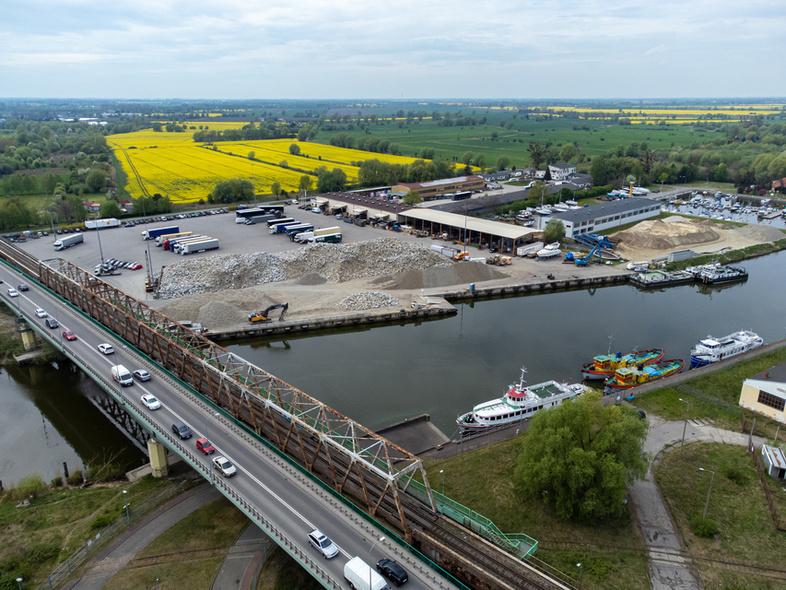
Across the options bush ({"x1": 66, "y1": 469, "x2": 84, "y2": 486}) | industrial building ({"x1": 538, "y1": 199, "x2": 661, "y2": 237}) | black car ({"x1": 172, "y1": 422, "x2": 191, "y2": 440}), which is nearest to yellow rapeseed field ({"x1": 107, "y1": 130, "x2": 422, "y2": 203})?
industrial building ({"x1": 538, "y1": 199, "x2": 661, "y2": 237})

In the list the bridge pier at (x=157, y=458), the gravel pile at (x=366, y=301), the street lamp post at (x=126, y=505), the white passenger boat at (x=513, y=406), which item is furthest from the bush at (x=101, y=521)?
the gravel pile at (x=366, y=301)

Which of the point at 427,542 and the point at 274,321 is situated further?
the point at 274,321

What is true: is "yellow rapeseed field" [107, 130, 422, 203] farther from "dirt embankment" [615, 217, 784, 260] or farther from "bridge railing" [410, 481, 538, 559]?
"bridge railing" [410, 481, 538, 559]

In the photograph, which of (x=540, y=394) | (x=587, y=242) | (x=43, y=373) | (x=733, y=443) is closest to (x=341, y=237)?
(x=587, y=242)

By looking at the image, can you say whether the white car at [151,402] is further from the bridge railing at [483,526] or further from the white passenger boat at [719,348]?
the white passenger boat at [719,348]

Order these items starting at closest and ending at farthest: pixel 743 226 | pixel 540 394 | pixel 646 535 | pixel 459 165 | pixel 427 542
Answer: pixel 427 542, pixel 646 535, pixel 540 394, pixel 743 226, pixel 459 165

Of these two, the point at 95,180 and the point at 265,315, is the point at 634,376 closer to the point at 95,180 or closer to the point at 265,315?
the point at 265,315

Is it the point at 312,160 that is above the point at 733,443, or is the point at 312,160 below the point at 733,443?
above

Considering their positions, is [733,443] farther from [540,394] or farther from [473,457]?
[473,457]
